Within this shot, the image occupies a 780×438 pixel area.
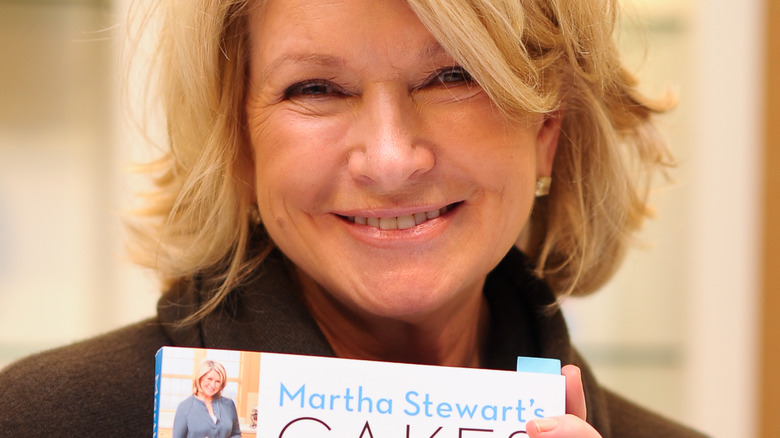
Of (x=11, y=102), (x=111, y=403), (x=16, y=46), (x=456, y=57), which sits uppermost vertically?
(x=16, y=46)

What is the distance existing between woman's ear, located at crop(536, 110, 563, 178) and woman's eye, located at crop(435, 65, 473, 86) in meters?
0.18

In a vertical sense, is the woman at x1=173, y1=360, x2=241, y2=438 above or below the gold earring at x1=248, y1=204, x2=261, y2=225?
below

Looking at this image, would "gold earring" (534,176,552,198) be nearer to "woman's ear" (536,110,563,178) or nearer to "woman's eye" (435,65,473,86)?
"woman's ear" (536,110,563,178)

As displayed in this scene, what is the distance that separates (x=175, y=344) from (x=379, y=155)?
0.40 metres

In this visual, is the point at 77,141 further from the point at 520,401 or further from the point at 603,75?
the point at 520,401

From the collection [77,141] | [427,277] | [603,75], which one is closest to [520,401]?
[427,277]

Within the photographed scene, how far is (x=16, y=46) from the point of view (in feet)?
8.60

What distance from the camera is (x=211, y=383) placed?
2.65ft

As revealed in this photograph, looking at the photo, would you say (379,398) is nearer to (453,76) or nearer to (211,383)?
(211,383)

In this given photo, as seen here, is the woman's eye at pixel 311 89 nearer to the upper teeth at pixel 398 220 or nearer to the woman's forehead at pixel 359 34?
the woman's forehead at pixel 359 34

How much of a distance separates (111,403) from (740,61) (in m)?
2.05

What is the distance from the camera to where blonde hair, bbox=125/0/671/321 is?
959 mm

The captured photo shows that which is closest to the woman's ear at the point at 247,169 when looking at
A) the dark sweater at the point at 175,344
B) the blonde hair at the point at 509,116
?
the blonde hair at the point at 509,116

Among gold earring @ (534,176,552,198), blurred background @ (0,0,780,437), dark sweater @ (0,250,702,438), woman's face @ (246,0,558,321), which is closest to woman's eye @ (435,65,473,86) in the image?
woman's face @ (246,0,558,321)
